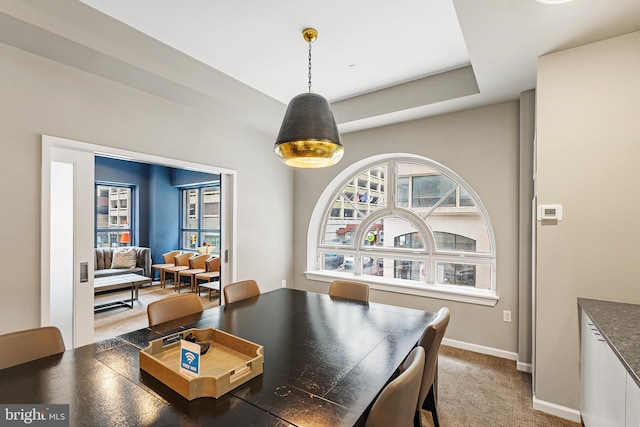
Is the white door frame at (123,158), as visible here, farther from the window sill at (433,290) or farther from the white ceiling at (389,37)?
the window sill at (433,290)

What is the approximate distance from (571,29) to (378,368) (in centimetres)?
236

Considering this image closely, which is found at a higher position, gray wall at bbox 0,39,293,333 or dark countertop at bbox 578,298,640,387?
gray wall at bbox 0,39,293,333

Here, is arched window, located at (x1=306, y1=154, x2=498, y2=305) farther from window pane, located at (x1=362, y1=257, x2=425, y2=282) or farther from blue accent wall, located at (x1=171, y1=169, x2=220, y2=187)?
blue accent wall, located at (x1=171, y1=169, x2=220, y2=187)

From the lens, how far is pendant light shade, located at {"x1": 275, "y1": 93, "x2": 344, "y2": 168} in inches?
71.6

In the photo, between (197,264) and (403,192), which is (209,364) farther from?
(197,264)

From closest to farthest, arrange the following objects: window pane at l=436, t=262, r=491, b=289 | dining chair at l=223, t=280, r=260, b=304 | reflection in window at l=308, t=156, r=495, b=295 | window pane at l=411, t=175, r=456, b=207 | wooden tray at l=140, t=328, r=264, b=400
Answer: wooden tray at l=140, t=328, r=264, b=400
dining chair at l=223, t=280, r=260, b=304
window pane at l=436, t=262, r=491, b=289
reflection in window at l=308, t=156, r=495, b=295
window pane at l=411, t=175, r=456, b=207

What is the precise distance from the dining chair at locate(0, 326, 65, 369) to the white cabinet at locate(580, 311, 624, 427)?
2686mm

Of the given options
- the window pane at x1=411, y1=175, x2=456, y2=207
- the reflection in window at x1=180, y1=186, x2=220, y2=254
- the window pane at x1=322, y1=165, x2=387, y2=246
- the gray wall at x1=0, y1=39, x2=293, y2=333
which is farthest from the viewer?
the reflection in window at x1=180, y1=186, x2=220, y2=254

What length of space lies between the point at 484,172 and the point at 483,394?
2109mm

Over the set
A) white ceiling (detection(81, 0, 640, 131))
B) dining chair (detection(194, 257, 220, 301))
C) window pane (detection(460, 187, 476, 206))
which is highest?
white ceiling (detection(81, 0, 640, 131))

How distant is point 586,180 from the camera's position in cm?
→ 201

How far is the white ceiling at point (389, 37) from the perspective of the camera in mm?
1811
